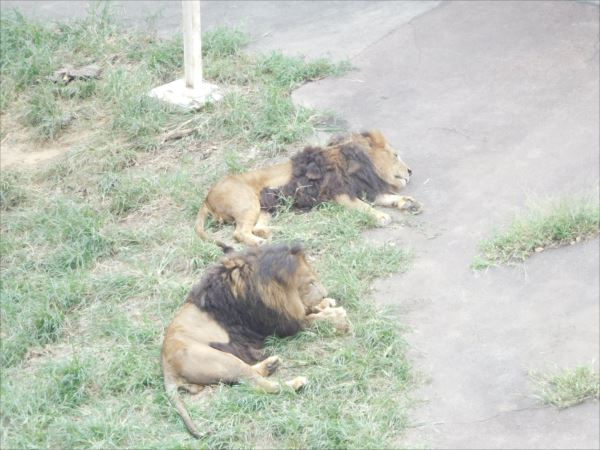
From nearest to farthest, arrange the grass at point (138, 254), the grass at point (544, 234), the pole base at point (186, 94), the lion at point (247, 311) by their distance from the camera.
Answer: the grass at point (138, 254) < the lion at point (247, 311) < the grass at point (544, 234) < the pole base at point (186, 94)

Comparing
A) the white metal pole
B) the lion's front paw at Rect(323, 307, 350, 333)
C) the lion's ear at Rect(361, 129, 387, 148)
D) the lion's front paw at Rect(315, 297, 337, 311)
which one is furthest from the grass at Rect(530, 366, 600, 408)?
the white metal pole

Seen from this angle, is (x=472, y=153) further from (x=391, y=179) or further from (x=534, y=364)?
(x=534, y=364)

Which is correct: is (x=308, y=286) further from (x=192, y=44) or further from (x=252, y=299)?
(x=192, y=44)

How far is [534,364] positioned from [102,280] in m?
3.17

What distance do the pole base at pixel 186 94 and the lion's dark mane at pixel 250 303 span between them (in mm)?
3667

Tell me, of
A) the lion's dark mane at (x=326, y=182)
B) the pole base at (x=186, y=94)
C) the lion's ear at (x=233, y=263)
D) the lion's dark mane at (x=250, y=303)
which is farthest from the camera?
the pole base at (x=186, y=94)

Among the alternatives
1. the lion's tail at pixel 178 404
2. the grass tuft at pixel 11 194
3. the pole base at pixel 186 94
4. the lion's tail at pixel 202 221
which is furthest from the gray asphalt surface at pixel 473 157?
the grass tuft at pixel 11 194

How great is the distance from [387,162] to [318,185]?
0.58 m

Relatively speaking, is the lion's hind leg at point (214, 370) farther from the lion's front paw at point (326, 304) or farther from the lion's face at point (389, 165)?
the lion's face at point (389, 165)

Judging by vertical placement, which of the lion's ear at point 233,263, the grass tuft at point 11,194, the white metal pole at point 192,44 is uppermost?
the white metal pole at point 192,44

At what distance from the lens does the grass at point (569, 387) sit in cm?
588

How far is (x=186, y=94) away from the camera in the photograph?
407 inches

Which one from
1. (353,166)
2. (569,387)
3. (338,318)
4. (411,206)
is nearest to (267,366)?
(338,318)

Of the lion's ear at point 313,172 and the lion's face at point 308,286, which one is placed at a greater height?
the lion's ear at point 313,172
